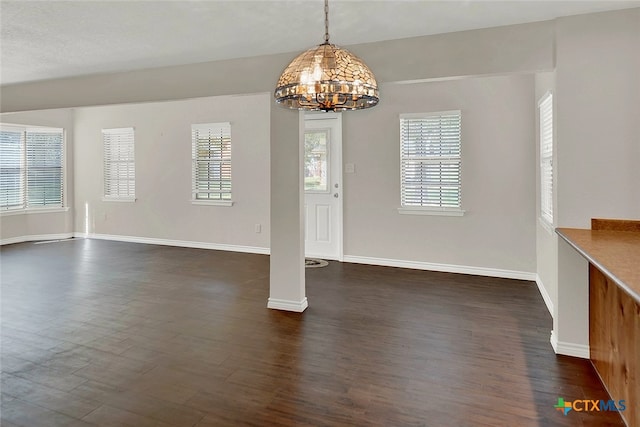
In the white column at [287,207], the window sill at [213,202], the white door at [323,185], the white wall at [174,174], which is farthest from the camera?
the window sill at [213,202]

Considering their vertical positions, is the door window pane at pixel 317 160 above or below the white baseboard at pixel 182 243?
above

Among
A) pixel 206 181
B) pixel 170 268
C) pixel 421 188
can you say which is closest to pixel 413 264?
pixel 421 188

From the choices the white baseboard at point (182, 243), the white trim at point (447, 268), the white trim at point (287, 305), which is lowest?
the white trim at point (287, 305)

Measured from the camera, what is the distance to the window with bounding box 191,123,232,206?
667 cm

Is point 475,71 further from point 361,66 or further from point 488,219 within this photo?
point 488,219

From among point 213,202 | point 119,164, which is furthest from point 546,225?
point 119,164

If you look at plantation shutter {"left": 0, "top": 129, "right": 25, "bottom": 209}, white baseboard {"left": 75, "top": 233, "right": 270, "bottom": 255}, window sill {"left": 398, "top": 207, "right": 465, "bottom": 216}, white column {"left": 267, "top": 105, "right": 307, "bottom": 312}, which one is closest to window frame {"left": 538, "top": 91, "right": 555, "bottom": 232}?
window sill {"left": 398, "top": 207, "right": 465, "bottom": 216}

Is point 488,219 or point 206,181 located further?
point 206,181

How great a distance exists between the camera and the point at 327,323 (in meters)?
3.42

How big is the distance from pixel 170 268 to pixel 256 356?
311cm

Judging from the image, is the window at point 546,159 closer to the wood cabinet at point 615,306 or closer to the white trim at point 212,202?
the wood cabinet at point 615,306

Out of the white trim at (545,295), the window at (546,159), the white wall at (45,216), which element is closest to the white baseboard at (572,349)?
the white trim at (545,295)

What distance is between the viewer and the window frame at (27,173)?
730 centimetres

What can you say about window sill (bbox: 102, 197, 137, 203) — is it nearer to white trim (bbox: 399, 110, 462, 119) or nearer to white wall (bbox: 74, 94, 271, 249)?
white wall (bbox: 74, 94, 271, 249)
